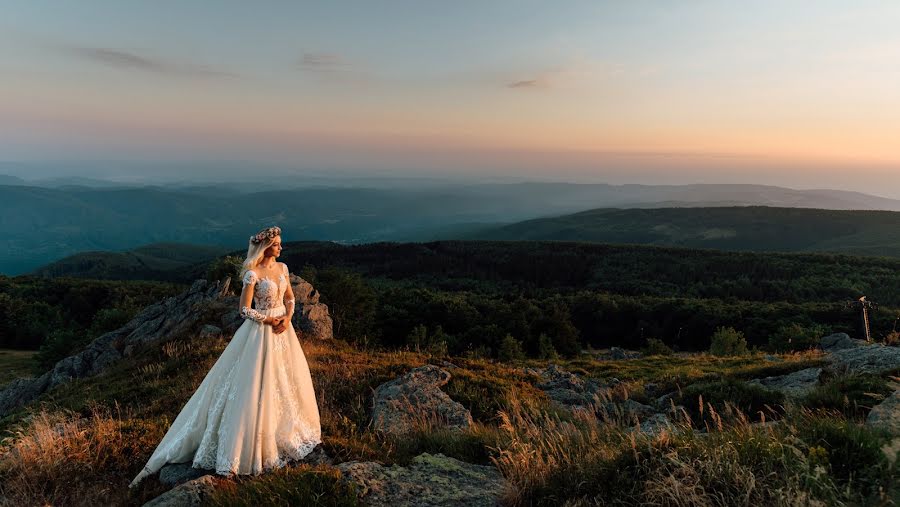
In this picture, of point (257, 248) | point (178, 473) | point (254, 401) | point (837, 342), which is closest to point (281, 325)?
point (254, 401)

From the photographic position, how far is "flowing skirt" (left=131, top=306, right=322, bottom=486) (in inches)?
245

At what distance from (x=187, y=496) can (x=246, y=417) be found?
1.43m

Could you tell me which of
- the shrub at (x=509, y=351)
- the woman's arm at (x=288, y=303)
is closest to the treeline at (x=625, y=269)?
the shrub at (x=509, y=351)

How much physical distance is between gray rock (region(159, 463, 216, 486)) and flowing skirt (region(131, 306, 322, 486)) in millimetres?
72

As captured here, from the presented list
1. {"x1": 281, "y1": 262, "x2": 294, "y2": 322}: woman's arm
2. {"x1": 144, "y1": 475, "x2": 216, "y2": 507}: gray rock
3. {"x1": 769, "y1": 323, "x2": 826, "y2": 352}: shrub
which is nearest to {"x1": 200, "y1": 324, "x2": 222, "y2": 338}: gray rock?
{"x1": 281, "y1": 262, "x2": 294, "y2": 322}: woman's arm

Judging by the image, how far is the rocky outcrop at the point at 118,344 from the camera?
17.2 metres

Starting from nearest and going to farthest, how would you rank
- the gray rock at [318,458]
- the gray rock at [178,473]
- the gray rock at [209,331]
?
the gray rock at [178,473] < the gray rock at [318,458] < the gray rock at [209,331]

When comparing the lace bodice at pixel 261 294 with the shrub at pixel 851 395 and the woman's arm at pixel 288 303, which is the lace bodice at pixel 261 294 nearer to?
the woman's arm at pixel 288 303

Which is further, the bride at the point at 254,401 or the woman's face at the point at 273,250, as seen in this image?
the woman's face at the point at 273,250

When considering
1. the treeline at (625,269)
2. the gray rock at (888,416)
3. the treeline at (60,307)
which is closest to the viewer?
the gray rock at (888,416)

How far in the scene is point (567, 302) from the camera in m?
74.8

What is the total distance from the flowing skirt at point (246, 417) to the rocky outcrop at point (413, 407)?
1623mm

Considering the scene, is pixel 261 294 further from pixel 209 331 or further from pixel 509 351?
pixel 509 351

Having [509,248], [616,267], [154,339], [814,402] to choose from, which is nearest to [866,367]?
[814,402]
